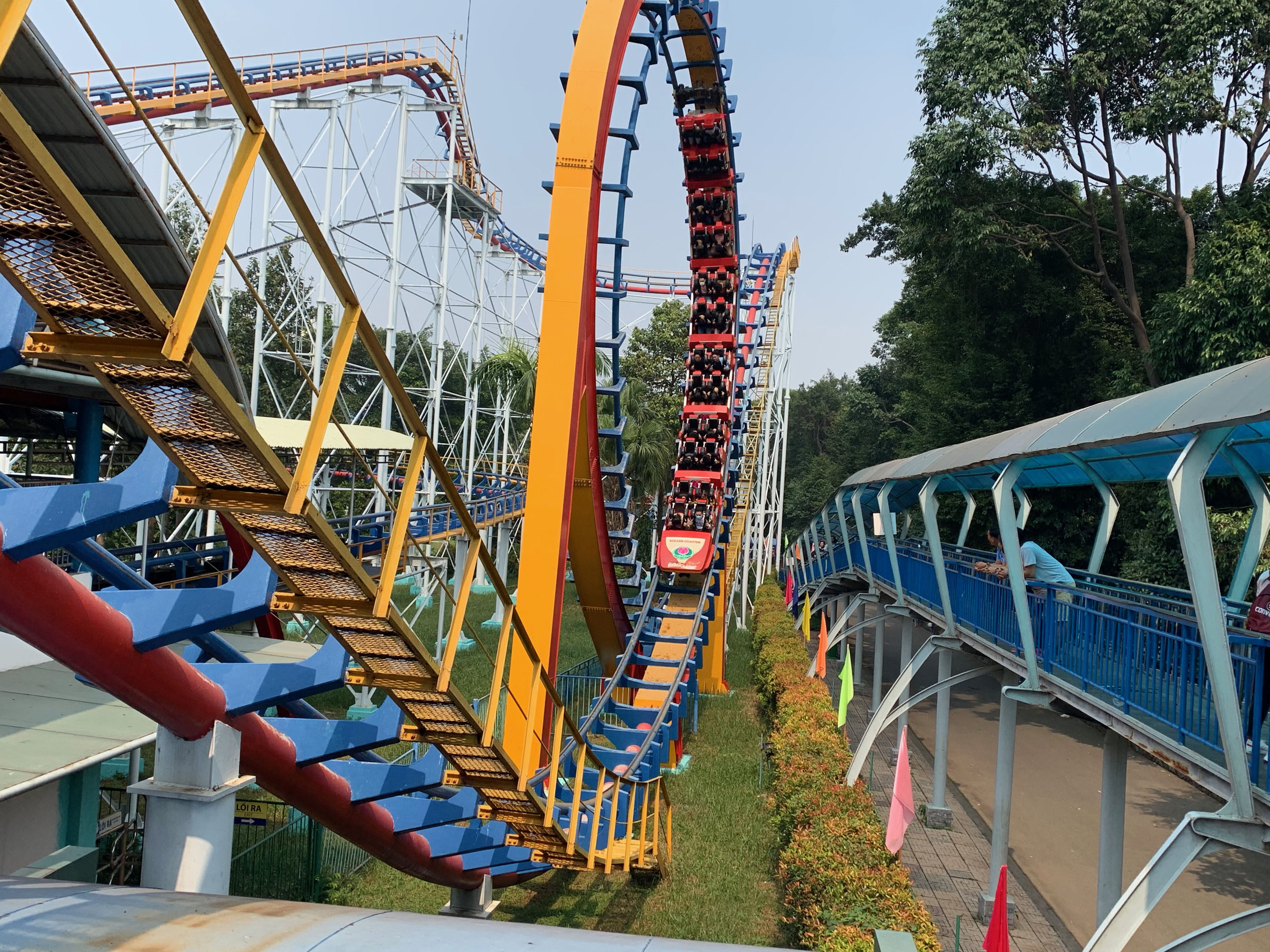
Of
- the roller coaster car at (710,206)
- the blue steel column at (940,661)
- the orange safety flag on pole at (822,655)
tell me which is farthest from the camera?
the roller coaster car at (710,206)

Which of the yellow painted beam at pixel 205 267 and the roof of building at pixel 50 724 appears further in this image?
the roof of building at pixel 50 724

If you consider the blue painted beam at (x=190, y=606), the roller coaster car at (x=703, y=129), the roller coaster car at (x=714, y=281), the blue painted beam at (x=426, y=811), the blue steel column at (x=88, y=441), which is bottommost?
the blue painted beam at (x=426, y=811)

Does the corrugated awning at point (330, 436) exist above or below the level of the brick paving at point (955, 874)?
above

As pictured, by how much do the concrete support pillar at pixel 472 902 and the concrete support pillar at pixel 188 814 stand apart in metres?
3.89

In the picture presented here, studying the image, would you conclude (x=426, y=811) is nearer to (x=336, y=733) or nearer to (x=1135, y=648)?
(x=336, y=733)

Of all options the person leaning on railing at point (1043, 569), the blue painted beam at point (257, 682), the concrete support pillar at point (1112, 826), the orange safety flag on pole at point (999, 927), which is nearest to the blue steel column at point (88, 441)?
the blue painted beam at point (257, 682)

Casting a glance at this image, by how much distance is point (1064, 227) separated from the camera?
22.0m

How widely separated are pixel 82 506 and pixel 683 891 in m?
7.84

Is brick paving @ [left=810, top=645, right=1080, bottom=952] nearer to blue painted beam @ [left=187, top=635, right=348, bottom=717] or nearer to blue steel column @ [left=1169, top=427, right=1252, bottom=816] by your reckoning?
blue steel column @ [left=1169, top=427, right=1252, bottom=816]

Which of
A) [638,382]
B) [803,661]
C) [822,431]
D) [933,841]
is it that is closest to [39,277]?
[933,841]

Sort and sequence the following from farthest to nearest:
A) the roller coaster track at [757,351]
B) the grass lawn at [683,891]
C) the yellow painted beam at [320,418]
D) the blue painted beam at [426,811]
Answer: the roller coaster track at [757,351] < the grass lawn at [683,891] < the blue painted beam at [426,811] < the yellow painted beam at [320,418]

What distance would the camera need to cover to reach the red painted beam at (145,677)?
3314 mm

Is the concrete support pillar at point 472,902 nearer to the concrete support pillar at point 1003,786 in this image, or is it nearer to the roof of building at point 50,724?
the roof of building at point 50,724

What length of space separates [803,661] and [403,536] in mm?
13680
